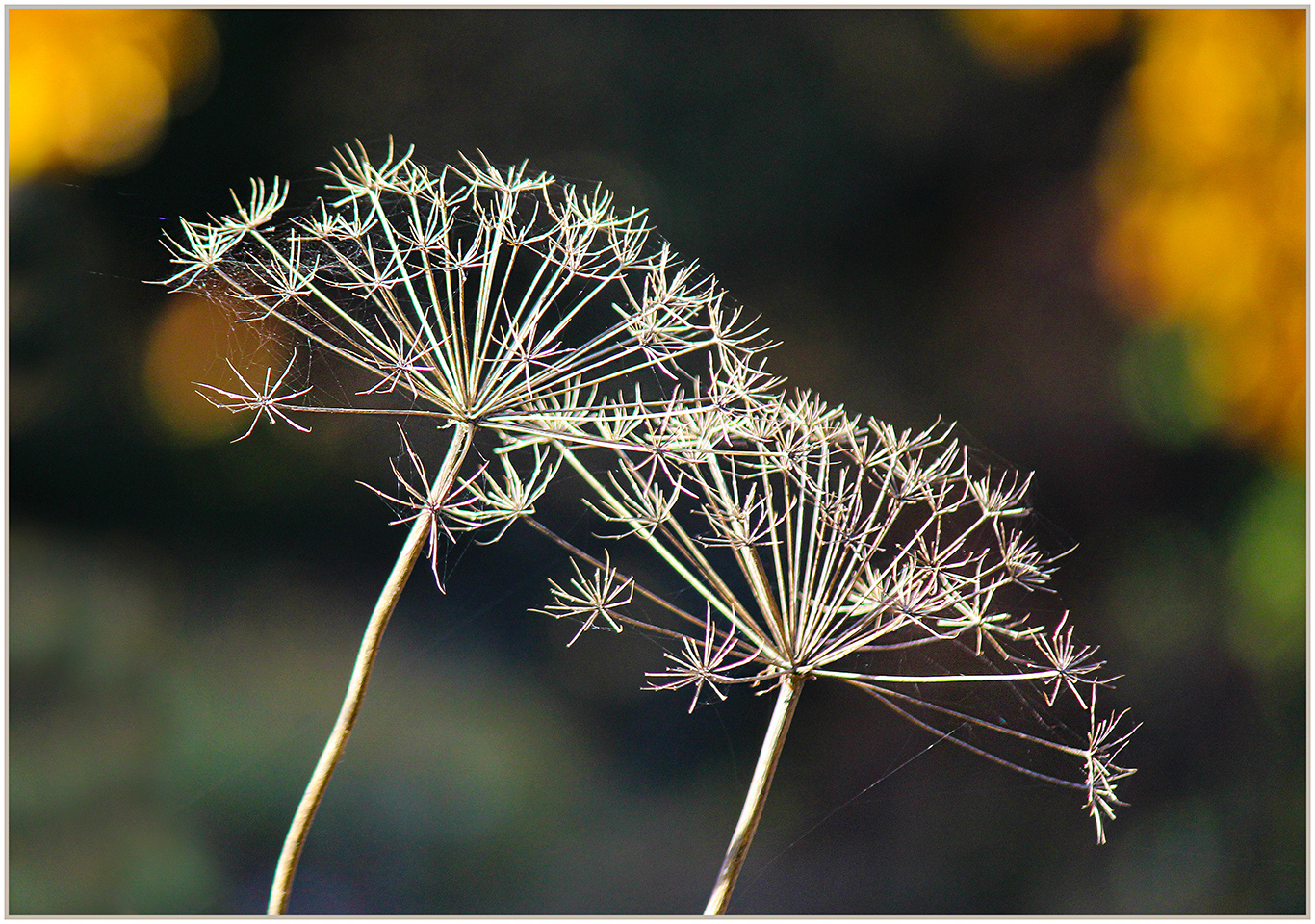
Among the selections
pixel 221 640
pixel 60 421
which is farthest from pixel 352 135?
pixel 221 640

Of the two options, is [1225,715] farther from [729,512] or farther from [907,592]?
[729,512]

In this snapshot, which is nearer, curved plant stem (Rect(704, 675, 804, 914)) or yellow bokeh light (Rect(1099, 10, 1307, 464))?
curved plant stem (Rect(704, 675, 804, 914))

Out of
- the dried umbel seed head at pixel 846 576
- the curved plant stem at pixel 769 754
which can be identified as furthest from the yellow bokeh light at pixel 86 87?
the curved plant stem at pixel 769 754

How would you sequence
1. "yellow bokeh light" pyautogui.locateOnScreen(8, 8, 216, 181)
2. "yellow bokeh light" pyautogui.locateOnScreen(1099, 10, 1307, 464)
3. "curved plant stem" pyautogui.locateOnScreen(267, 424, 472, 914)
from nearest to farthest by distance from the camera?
"curved plant stem" pyautogui.locateOnScreen(267, 424, 472, 914)
"yellow bokeh light" pyautogui.locateOnScreen(8, 8, 216, 181)
"yellow bokeh light" pyautogui.locateOnScreen(1099, 10, 1307, 464)

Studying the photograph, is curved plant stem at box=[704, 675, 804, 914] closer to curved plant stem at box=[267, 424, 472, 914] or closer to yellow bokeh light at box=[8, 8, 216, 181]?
curved plant stem at box=[267, 424, 472, 914]

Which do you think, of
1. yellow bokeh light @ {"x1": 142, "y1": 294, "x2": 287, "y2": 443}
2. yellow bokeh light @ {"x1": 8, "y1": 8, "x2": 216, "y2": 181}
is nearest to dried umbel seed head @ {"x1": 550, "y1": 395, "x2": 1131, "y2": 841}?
yellow bokeh light @ {"x1": 142, "y1": 294, "x2": 287, "y2": 443}

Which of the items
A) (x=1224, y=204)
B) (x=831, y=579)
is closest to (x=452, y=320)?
(x=831, y=579)
